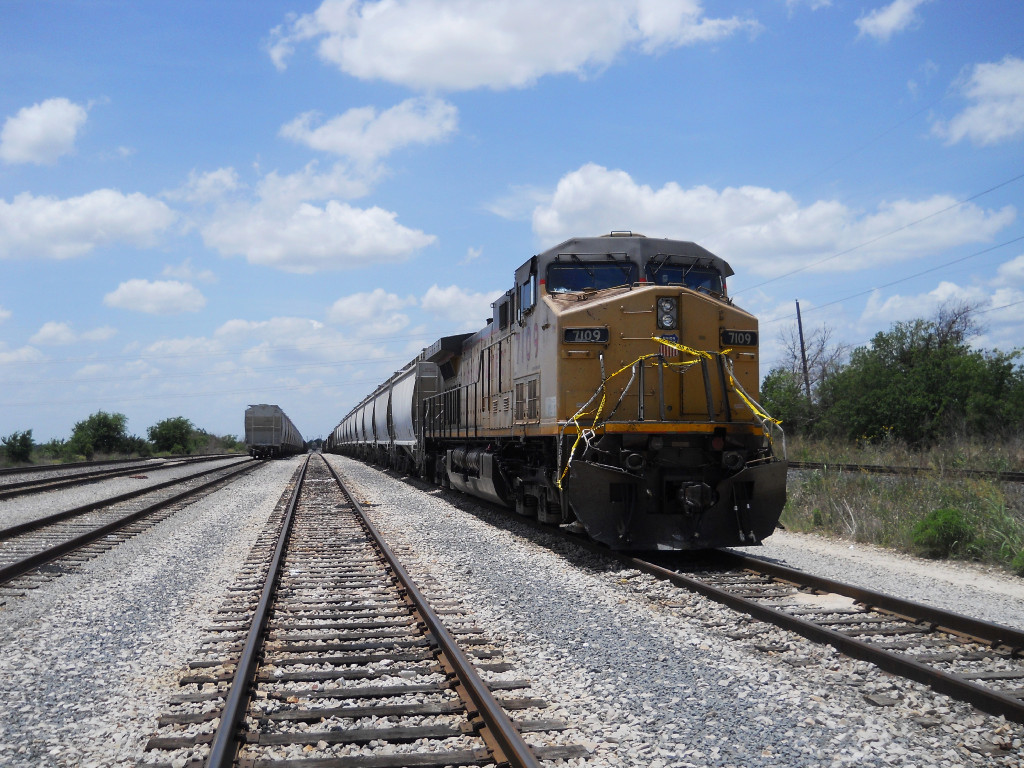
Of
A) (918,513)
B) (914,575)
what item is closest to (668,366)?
(914,575)

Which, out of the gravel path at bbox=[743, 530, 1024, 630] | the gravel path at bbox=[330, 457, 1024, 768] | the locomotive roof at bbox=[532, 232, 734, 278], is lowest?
the gravel path at bbox=[743, 530, 1024, 630]

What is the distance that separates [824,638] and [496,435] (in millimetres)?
6583

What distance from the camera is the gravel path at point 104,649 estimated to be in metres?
3.62

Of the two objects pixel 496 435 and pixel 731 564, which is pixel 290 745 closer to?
pixel 731 564

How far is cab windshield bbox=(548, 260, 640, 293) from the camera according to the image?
29.9 feet

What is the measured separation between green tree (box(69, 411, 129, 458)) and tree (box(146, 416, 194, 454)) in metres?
7.22

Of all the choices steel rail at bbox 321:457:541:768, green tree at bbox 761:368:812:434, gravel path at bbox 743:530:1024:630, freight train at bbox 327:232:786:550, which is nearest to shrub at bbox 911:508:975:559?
gravel path at bbox 743:530:1024:630

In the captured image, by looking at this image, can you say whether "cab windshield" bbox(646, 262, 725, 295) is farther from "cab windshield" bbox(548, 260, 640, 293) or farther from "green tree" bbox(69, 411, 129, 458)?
"green tree" bbox(69, 411, 129, 458)

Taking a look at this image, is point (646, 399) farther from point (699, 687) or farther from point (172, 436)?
point (172, 436)

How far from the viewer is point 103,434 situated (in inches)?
2206

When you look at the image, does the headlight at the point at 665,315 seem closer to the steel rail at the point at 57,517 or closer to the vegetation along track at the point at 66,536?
the vegetation along track at the point at 66,536

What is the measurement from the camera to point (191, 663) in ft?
15.2

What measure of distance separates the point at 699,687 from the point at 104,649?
3730 millimetres

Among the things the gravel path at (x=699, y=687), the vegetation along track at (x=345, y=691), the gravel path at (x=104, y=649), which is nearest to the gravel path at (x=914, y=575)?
the gravel path at (x=699, y=687)
